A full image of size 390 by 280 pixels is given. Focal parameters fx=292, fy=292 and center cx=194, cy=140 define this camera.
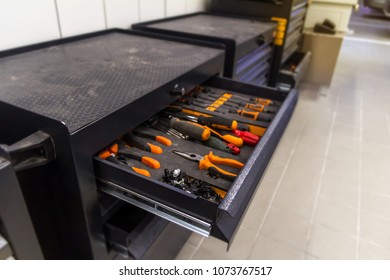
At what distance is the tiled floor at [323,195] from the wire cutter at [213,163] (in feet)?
2.32

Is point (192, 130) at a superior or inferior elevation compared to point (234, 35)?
inferior

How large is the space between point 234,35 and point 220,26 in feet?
0.82

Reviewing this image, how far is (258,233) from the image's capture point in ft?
4.64

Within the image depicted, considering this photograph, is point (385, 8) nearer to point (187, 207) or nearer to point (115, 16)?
point (115, 16)

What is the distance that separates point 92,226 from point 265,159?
0.47 metres

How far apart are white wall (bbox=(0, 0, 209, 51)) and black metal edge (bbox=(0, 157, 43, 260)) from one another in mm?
608

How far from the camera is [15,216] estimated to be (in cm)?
56

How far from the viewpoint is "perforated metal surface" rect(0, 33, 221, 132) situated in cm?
65

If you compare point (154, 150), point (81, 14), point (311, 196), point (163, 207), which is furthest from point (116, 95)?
point (311, 196)

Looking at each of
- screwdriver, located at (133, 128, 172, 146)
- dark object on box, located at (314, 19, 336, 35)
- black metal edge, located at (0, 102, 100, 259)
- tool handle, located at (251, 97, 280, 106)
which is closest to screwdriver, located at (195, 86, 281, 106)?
tool handle, located at (251, 97, 280, 106)

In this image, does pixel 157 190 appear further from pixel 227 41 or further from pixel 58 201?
pixel 227 41

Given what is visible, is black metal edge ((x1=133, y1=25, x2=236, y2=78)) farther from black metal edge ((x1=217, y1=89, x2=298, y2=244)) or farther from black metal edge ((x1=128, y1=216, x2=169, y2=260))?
black metal edge ((x1=128, y1=216, x2=169, y2=260))

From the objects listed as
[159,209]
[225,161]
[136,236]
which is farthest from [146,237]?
[225,161]

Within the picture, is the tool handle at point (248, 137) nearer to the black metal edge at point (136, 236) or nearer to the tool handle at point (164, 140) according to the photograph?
the tool handle at point (164, 140)
